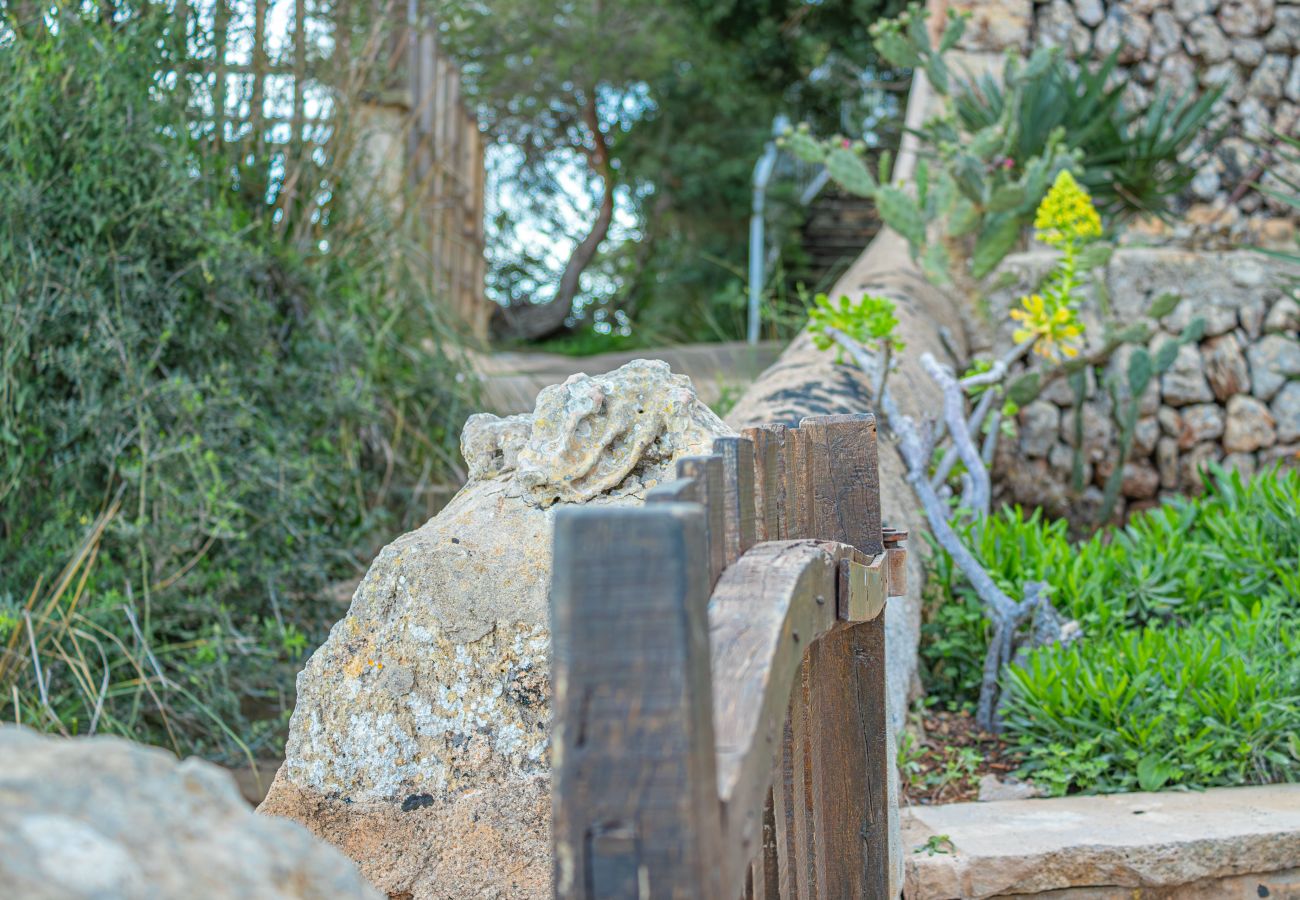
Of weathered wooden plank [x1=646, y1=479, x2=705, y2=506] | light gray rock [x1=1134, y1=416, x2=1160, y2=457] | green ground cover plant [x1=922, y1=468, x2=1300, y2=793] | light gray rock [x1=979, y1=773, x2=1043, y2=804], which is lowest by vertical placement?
light gray rock [x1=979, y1=773, x2=1043, y2=804]

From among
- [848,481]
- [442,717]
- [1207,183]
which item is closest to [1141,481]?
[1207,183]

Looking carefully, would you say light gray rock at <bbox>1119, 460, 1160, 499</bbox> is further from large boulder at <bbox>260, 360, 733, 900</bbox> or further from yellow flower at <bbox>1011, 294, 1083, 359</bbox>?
large boulder at <bbox>260, 360, 733, 900</bbox>

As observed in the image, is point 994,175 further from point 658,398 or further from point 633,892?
point 633,892

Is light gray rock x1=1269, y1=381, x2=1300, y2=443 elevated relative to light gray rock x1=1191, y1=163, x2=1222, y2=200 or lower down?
lower down

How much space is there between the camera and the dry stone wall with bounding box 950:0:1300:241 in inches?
256

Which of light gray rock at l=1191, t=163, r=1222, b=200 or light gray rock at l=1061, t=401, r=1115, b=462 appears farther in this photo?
light gray rock at l=1191, t=163, r=1222, b=200

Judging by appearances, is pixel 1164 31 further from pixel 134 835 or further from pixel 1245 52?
pixel 134 835

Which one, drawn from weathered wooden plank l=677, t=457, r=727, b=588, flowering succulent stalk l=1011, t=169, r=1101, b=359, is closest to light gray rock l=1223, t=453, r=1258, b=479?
flowering succulent stalk l=1011, t=169, r=1101, b=359

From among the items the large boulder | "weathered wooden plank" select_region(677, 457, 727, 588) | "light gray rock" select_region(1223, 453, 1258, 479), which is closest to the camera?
"weathered wooden plank" select_region(677, 457, 727, 588)

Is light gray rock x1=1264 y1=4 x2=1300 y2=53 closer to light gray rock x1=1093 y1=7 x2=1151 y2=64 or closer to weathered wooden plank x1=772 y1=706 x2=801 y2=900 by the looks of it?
light gray rock x1=1093 y1=7 x2=1151 y2=64

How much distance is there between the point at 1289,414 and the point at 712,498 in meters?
5.39

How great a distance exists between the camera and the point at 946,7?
21.0 ft

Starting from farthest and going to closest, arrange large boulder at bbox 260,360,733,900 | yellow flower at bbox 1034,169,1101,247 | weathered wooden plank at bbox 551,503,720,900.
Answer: yellow flower at bbox 1034,169,1101,247 < large boulder at bbox 260,360,733,900 < weathered wooden plank at bbox 551,503,720,900

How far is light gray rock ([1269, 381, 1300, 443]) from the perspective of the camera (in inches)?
225
